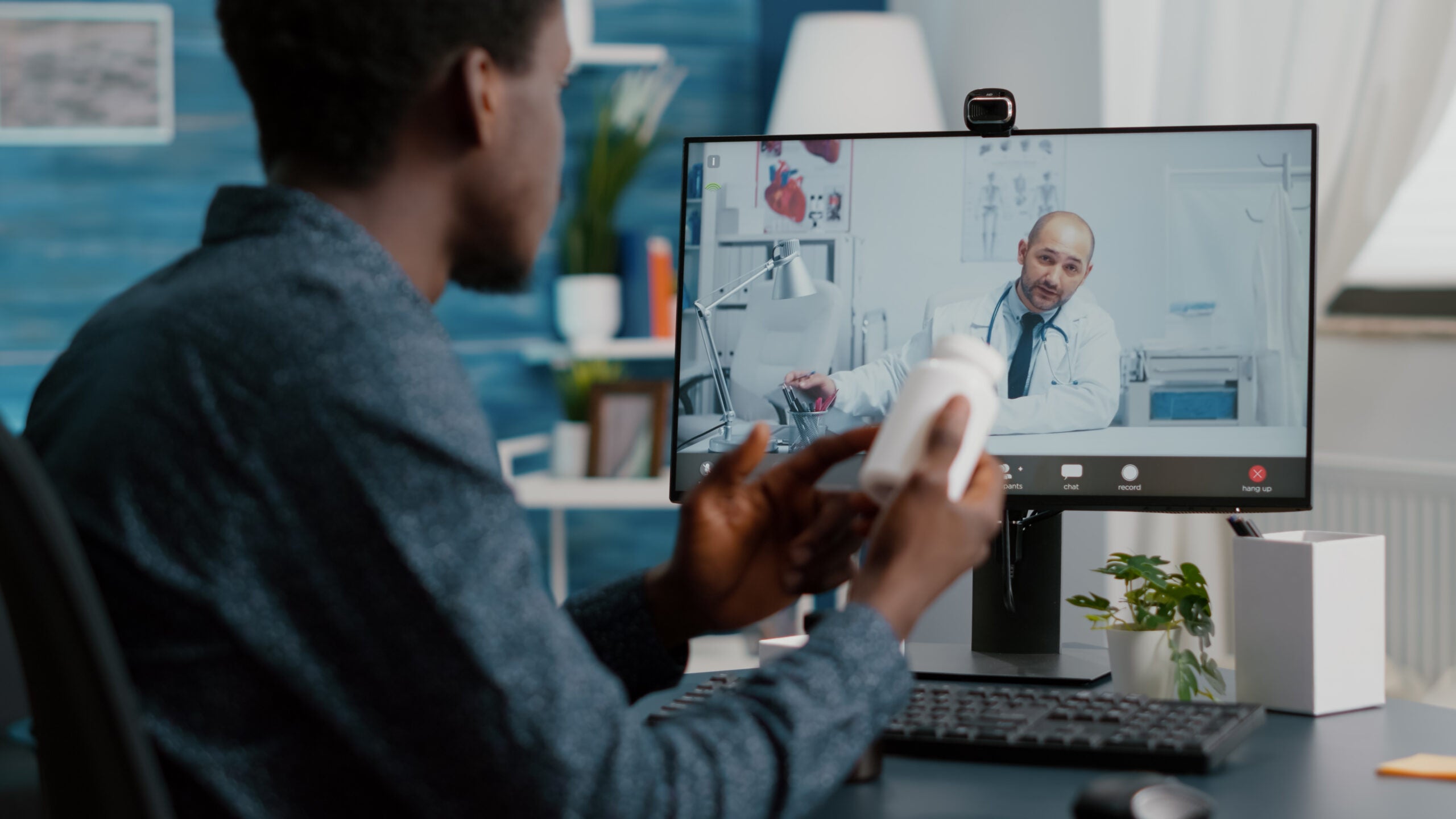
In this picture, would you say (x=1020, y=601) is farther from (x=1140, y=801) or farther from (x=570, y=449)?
(x=570, y=449)

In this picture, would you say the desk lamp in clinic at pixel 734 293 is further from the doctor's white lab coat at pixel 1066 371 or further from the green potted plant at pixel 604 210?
the green potted plant at pixel 604 210

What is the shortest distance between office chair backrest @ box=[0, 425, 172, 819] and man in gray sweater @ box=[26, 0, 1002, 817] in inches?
2.3

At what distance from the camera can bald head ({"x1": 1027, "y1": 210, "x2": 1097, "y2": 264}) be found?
1.21 m

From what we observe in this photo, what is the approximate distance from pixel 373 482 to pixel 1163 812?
456 millimetres

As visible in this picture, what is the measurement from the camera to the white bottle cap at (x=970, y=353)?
0.77m

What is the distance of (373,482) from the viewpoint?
0.60 meters

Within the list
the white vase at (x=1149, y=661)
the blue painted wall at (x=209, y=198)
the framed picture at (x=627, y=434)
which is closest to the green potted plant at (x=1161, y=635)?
the white vase at (x=1149, y=661)

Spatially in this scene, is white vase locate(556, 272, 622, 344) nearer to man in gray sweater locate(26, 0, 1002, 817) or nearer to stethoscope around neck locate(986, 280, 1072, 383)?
stethoscope around neck locate(986, 280, 1072, 383)

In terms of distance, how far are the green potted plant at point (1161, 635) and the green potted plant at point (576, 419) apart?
199cm

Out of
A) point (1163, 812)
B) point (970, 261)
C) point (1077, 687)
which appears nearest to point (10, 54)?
point (970, 261)

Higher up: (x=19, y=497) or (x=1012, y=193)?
(x=1012, y=193)

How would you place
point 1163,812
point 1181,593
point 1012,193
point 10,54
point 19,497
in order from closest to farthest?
point 19,497
point 1163,812
point 1181,593
point 1012,193
point 10,54

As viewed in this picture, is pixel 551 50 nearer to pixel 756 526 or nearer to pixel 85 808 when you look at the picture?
pixel 756 526

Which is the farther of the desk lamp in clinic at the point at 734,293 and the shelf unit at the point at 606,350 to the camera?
the shelf unit at the point at 606,350
